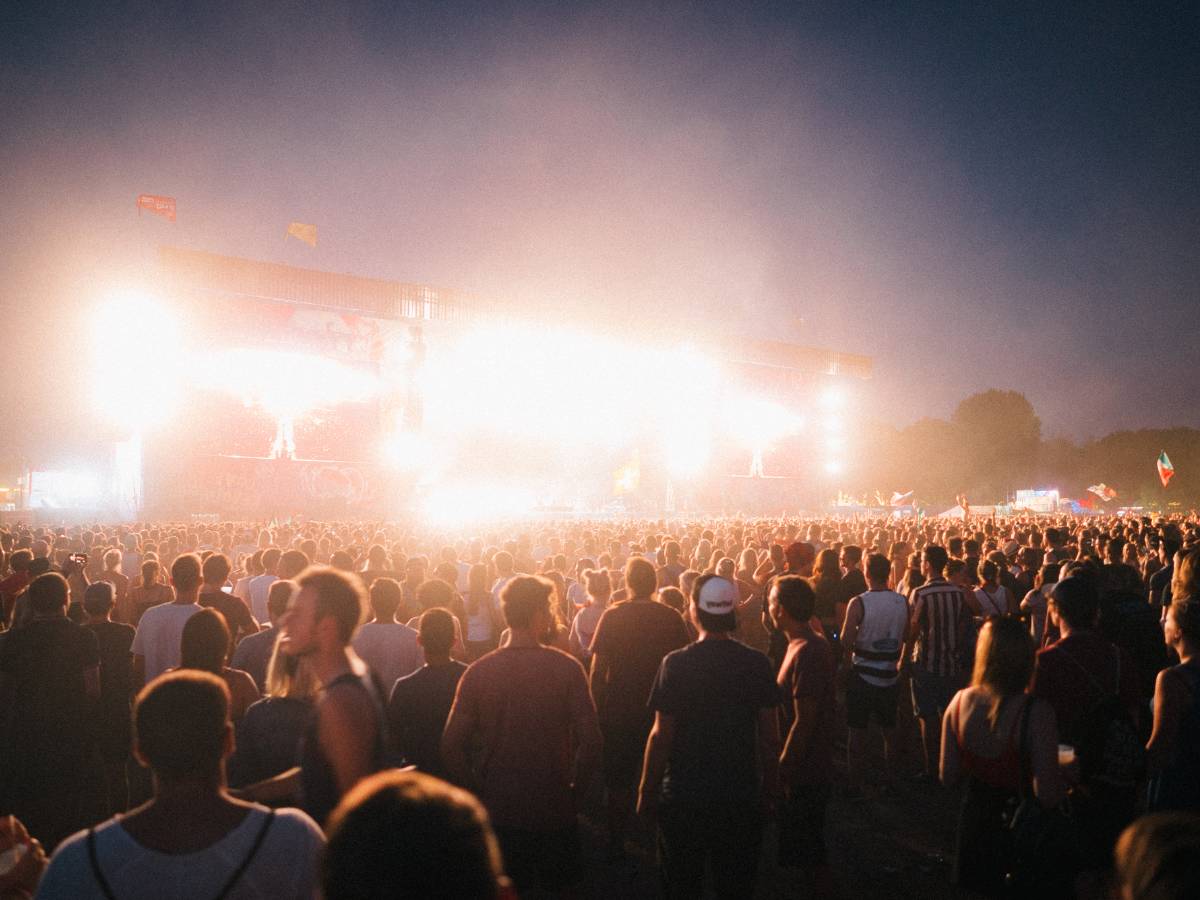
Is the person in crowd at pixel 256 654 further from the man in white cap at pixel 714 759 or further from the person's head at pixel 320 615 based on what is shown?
the man in white cap at pixel 714 759

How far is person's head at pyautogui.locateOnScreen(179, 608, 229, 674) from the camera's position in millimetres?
3834

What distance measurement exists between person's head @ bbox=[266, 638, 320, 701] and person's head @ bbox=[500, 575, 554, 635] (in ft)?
2.95

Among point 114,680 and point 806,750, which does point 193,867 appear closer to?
point 806,750

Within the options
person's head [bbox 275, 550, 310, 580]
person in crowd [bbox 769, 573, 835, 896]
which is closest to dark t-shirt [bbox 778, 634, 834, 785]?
person in crowd [bbox 769, 573, 835, 896]

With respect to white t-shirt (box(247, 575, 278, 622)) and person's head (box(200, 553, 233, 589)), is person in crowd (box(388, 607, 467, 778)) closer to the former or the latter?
person's head (box(200, 553, 233, 589))

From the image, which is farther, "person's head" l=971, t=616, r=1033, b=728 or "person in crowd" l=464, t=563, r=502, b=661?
"person in crowd" l=464, t=563, r=502, b=661

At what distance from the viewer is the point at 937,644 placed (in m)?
6.70

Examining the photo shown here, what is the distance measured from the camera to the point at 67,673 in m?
4.70

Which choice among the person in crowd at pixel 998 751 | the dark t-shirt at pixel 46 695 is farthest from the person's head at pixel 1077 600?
the dark t-shirt at pixel 46 695

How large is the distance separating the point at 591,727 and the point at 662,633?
161 cm

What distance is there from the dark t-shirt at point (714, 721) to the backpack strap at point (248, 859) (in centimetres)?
210

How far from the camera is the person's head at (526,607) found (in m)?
3.68

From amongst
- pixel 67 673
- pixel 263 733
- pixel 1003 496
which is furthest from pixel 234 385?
pixel 1003 496

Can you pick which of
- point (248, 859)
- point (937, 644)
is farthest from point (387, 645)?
point (937, 644)
